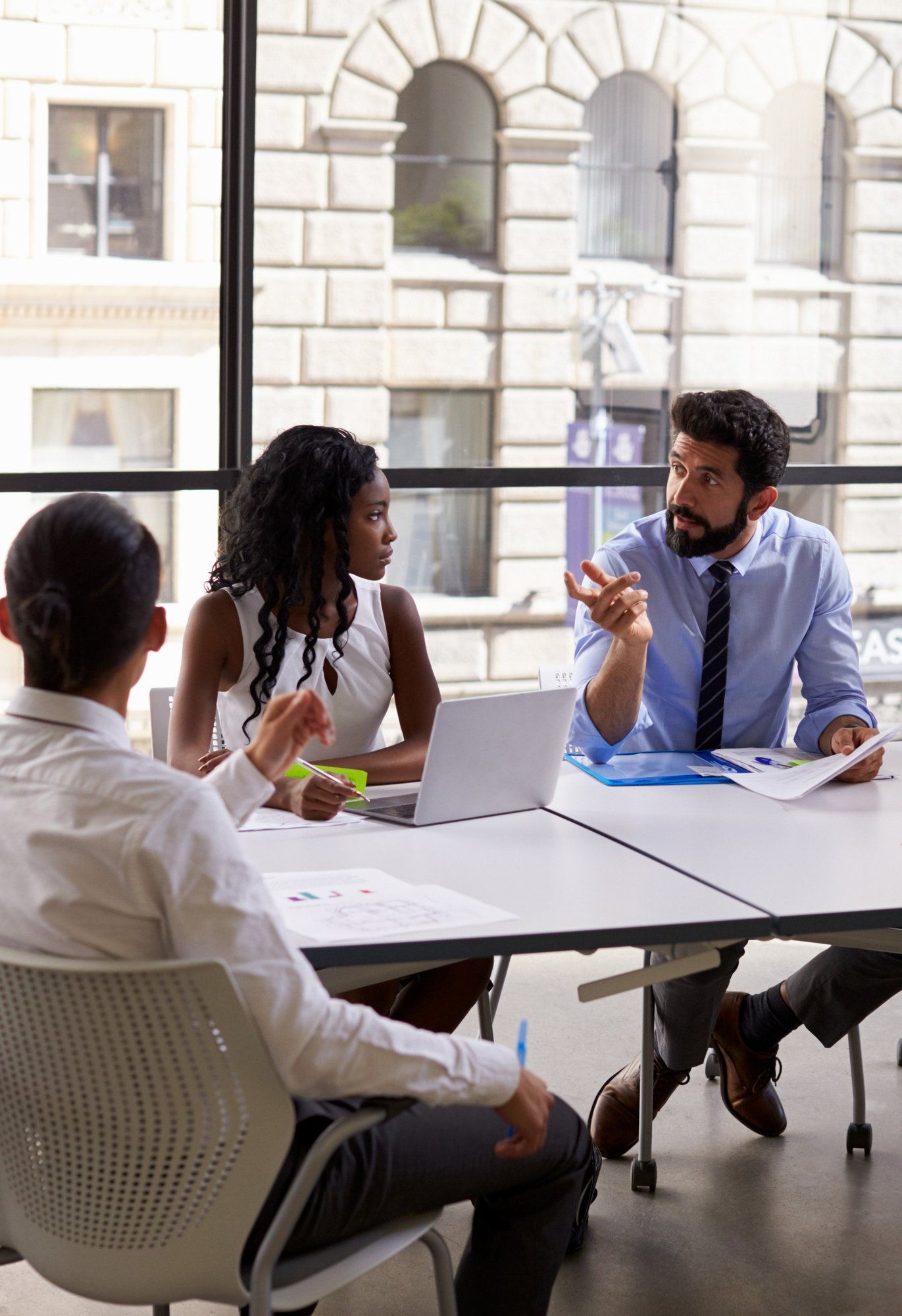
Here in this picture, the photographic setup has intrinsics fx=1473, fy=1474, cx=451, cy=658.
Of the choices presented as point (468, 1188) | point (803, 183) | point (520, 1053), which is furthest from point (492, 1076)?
point (803, 183)

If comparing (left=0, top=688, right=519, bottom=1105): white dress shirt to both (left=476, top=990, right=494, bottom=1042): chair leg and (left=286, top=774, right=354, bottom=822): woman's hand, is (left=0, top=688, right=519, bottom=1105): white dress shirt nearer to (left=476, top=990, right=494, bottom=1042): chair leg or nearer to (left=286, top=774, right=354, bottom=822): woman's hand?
(left=286, top=774, right=354, bottom=822): woman's hand

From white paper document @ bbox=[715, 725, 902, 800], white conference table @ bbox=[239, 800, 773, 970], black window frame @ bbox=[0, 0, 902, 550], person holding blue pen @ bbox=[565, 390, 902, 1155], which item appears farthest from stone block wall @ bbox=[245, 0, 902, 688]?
white conference table @ bbox=[239, 800, 773, 970]

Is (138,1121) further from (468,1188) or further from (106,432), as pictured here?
(106,432)

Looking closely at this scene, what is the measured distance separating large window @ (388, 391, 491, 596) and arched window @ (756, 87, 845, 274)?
1857 millimetres

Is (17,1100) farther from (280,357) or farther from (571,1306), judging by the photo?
(280,357)

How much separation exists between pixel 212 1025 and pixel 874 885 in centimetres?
103

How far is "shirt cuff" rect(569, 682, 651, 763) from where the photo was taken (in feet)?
9.29

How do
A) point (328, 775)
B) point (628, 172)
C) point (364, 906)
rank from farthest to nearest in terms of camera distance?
point (628, 172) < point (328, 775) < point (364, 906)

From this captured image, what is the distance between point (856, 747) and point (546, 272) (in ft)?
17.4

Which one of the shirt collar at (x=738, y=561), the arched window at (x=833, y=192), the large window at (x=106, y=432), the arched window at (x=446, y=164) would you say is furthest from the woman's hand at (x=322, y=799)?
the arched window at (x=833, y=192)

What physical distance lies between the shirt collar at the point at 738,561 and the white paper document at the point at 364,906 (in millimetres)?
1316

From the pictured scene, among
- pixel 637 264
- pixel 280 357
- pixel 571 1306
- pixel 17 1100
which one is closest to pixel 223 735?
pixel 571 1306

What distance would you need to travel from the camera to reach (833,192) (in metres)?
7.93

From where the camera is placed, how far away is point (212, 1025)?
1.42 metres
